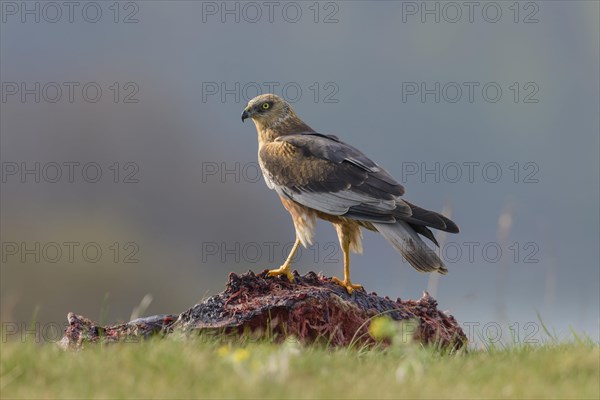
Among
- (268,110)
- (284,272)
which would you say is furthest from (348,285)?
(268,110)

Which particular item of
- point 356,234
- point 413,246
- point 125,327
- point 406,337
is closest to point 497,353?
point 406,337

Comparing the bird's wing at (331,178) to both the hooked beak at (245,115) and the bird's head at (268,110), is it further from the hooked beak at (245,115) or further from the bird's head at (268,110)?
the hooked beak at (245,115)

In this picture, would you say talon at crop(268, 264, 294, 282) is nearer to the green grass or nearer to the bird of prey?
the bird of prey

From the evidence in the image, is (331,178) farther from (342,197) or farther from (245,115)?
(245,115)

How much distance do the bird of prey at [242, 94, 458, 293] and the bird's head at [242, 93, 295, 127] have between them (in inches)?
7.5

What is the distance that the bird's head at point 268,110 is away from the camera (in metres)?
10.4

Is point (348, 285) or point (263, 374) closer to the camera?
point (263, 374)

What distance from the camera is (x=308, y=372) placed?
5535 millimetres

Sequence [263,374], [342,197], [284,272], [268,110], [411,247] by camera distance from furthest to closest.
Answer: [268,110] → [342,197] → [411,247] → [284,272] → [263,374]

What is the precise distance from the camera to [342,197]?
9031 millimetres

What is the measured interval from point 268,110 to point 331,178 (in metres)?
1.58

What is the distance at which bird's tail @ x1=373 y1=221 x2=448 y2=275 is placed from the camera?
27.8ft

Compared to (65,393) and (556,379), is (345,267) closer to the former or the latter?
(556,379)

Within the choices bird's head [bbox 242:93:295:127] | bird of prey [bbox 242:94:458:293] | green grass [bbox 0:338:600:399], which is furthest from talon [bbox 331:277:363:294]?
bird's head [bbox 242:93:295:127]
